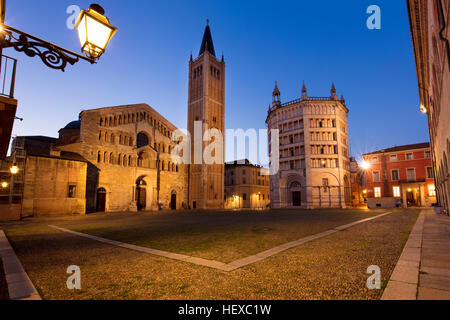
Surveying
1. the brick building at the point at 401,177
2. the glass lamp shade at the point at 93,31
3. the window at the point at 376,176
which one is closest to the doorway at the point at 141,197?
the glass lamp shade at the point at 93,31

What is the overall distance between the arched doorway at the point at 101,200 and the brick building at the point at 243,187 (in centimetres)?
3665

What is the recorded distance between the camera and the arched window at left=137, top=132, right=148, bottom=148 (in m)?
36.6

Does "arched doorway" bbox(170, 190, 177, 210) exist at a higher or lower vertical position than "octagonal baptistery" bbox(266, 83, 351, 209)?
lower

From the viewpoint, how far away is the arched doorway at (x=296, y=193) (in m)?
45.5

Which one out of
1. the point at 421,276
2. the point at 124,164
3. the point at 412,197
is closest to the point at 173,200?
the point at 124,164

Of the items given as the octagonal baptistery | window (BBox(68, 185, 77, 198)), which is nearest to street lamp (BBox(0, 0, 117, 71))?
window (BBox(68, 185, 77, 198))

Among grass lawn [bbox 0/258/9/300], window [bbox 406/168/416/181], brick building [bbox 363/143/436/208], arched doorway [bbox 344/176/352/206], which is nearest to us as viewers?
grass lawn [bbox 0/258/9/300]

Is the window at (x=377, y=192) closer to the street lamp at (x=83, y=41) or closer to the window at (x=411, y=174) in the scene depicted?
the window at (x=411, y=174)

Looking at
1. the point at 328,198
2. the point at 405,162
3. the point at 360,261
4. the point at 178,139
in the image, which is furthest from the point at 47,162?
the point at 405,162

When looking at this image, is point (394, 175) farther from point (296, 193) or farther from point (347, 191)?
point (296, 193)

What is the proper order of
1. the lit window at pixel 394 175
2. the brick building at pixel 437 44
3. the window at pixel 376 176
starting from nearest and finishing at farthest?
the brick building at pixel 437 44
the lit window at pixel 394 175
the window at pixel 376 176

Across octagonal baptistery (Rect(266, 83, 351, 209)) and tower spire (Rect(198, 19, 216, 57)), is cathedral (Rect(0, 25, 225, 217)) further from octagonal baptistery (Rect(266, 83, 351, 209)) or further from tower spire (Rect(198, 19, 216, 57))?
octagonal baptistery (Rect(266, 83, 351, 209))

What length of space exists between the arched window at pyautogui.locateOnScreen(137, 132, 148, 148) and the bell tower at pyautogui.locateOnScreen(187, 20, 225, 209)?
10443mm

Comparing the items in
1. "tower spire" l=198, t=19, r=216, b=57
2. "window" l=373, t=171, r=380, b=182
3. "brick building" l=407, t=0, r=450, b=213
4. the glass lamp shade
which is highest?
"tower spire" l=198, t=19, r=216, b=57
